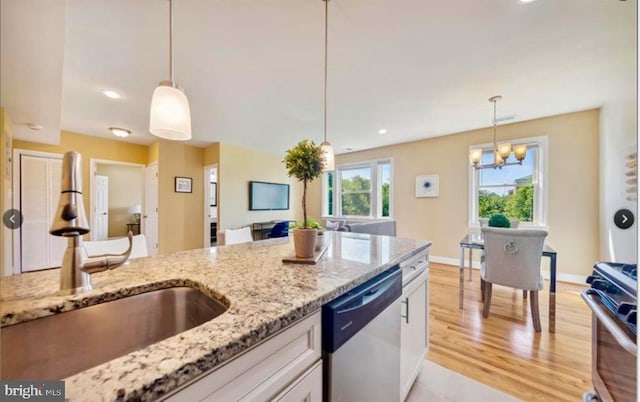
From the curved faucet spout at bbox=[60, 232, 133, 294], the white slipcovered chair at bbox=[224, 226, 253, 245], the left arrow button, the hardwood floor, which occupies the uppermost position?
the left arrow button

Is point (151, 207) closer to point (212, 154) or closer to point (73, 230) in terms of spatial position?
point (212, 154)

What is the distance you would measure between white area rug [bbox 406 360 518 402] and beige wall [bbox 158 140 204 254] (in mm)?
4528

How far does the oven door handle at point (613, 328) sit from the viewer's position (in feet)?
2.76

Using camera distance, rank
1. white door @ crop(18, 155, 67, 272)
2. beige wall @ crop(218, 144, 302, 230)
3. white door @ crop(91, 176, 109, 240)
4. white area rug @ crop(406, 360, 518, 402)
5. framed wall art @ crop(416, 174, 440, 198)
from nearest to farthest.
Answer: white area rug @ crop(406, 360, 518, 402), white door @ crop(18, 155, 67, 272), framed wall art @ crop(416, 174, 440, 198), beige wall @ crop(218, 144, 302, 230), white door @ crop(91, 176, 109, 240)

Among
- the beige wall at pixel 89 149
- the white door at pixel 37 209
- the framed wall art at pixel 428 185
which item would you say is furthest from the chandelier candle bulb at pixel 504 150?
the beige wall at pixel 89 149

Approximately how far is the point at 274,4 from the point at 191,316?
71.9 inches

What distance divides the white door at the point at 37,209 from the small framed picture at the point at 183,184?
1633 millimetres

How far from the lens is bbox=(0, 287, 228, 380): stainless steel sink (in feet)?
2.23

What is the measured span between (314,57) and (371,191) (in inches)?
153

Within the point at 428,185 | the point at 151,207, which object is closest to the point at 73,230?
the point at 151,207

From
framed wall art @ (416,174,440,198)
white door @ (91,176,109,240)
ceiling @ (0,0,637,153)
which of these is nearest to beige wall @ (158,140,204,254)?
ceiling @ (0,0,637,153)

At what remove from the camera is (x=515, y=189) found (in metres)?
3.88

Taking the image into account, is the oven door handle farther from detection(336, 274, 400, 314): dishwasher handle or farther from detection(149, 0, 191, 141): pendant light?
detection(149, 0, 191, 141): pendant light

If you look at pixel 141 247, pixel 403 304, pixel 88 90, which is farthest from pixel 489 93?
pixel 88 90
